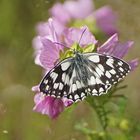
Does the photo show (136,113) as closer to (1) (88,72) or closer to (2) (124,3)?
(2) (124,3)

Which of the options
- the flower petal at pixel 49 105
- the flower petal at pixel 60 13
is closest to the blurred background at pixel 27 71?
the flower petal at pixel 60 13

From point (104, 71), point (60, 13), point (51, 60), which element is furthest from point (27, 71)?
point (104, 71)

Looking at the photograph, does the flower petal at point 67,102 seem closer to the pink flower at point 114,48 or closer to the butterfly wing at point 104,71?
the butterfly wing at point 104,71

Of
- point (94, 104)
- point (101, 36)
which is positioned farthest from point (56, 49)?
point (101, 36)

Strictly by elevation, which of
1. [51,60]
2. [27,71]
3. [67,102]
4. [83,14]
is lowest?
[67,102]

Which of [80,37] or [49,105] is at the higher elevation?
[80,37]

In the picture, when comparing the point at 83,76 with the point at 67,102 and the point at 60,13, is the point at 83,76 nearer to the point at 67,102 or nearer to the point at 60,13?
the point at 67,102
